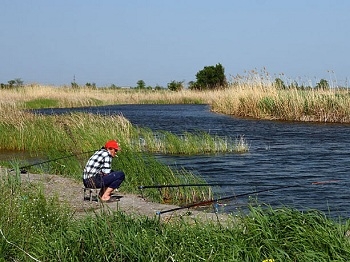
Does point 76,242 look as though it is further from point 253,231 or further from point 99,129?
point 99,129

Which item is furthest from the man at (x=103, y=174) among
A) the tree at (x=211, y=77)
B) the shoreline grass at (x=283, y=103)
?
the tree at (x=211, y=77)

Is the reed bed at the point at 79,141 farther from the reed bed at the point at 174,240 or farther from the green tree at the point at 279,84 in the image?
the green tree at the point at 279,84

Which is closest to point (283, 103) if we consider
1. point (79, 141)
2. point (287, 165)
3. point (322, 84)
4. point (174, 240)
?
Answer: point (322, 84)

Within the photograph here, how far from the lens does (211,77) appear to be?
68.9 metres

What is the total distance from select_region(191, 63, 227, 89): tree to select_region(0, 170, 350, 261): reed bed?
61976mm

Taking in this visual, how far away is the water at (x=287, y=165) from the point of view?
11.8 meters

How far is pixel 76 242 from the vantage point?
20.2ft

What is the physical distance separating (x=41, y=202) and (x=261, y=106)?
24284mm

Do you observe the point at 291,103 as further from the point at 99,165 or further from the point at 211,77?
the point at 211,77

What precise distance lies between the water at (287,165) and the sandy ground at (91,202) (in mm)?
1485

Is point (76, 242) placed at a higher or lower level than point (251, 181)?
higher

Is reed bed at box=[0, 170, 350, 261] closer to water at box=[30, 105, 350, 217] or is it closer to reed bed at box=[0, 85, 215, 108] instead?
water at box=[30, 105, 350, 217]

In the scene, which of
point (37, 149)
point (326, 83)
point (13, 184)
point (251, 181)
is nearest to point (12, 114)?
point (37, 149)

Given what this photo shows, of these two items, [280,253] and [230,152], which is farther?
[230,152]
